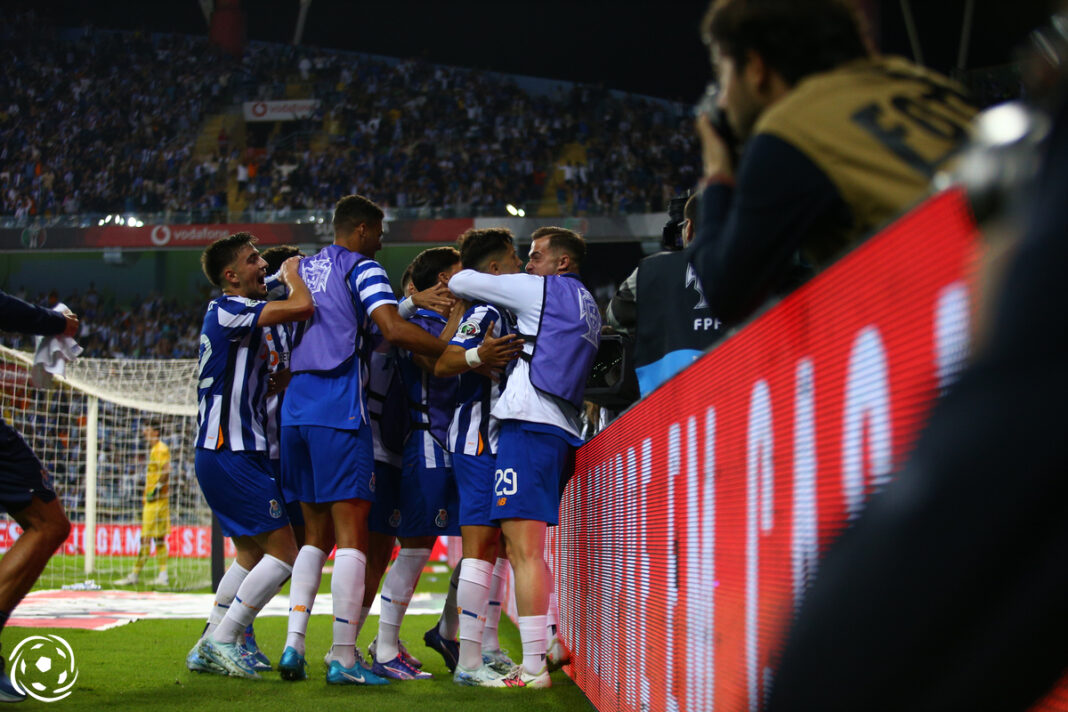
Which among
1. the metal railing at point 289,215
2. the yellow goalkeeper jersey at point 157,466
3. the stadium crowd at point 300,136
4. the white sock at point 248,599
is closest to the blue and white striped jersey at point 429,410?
the white sock at point 248,599

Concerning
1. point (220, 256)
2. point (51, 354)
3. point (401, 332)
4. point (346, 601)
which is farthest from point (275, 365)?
point (346, 601)

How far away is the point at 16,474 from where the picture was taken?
3.48 meters

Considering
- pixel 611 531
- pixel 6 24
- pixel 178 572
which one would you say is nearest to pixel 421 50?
pixel 6 24

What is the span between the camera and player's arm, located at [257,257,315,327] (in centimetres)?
418

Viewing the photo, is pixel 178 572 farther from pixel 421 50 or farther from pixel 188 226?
pixel 421 50

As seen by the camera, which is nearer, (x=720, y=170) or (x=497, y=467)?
(x=720, y=170)

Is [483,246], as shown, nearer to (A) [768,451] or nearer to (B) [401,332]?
(B) [401,332]

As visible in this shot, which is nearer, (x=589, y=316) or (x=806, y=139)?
(x=806, y=139)

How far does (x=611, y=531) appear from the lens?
3057mm

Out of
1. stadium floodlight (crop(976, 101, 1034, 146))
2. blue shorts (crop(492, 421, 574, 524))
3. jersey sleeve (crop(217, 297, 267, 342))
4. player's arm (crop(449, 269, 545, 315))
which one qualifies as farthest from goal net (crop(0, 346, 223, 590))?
stadium floodlight (crop(976, 101, 1034, 146))

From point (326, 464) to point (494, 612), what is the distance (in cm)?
114

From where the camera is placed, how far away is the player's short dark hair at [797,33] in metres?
1.40

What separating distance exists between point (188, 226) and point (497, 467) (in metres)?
20.3

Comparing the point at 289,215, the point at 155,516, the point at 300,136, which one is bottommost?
the point at 155,516
